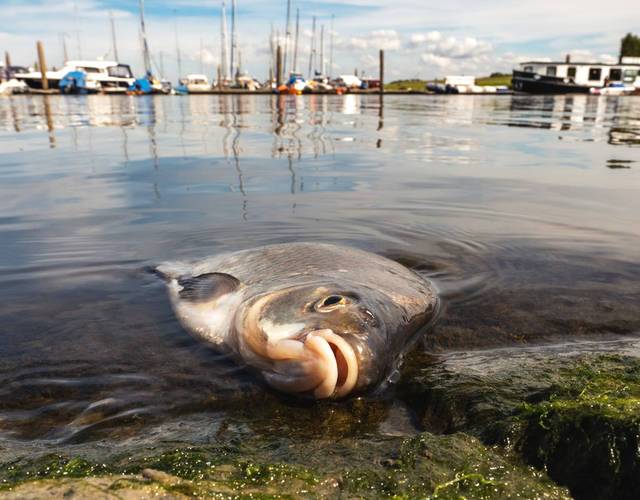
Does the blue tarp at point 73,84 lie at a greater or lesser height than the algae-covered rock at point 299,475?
greater

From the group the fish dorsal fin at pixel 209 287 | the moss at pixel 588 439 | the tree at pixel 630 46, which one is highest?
the tree at pixel 630 46

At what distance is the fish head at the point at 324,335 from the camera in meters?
2.69

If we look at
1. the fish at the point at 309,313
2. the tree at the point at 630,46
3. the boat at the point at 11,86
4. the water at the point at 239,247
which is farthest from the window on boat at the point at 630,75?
the fish at the point at 309,313

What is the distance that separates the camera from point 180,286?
447 cm

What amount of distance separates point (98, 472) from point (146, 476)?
0.63ft

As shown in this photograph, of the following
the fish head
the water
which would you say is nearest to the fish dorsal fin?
the water

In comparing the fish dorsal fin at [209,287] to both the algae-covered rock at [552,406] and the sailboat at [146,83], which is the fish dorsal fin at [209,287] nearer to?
the algae-covered rock at [552,406]

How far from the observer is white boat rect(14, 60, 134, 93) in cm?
7356

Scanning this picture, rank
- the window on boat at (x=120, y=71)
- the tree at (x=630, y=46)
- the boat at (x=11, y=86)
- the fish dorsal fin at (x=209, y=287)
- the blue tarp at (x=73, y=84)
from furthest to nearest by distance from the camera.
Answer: the tree at (x=630, y=46)
the window on boat at (x=120, y=71)
the blue tarp at (x=73, y=84)
the boat at (x=11, y=86)
the fish dorsal fin at (x=209, y=287)

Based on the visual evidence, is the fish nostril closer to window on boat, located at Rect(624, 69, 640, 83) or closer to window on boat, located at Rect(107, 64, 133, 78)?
window on boat, located at Rect(107, 64, 133, 78)

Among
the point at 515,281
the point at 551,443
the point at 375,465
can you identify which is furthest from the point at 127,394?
the point at 515,281

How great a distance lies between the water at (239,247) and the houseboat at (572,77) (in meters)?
69.5

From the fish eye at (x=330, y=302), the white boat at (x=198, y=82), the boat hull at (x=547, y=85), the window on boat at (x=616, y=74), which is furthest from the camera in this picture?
the white boat at (x=198, y=82)

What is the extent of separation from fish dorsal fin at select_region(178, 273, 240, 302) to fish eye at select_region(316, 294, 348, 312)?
42.9 inches
